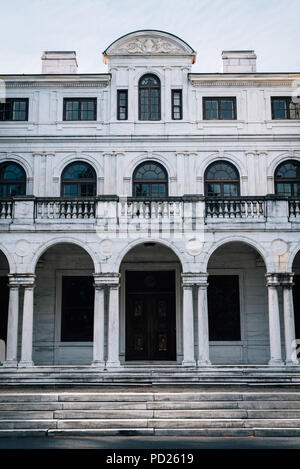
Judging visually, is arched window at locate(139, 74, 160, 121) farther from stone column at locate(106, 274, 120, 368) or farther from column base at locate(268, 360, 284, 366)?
column base at locate(268, 360, 284, 366)

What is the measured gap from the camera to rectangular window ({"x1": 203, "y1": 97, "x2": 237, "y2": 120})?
24.4 metres

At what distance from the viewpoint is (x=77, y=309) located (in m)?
23.0

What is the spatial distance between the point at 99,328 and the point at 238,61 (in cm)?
1336

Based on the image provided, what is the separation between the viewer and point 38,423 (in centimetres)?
1396

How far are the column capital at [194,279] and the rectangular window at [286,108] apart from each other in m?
8.51

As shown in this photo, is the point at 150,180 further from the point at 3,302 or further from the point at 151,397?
the point at 151,397

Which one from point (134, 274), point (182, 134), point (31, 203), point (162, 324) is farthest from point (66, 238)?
point (182, 134)

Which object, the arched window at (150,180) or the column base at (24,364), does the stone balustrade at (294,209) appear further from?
the column base at (24,364)

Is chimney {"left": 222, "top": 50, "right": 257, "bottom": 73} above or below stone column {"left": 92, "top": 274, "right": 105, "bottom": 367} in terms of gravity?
above

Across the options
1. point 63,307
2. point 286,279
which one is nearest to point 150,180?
point 63,307

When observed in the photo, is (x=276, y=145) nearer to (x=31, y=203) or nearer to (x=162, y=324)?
(x=162, y=324)

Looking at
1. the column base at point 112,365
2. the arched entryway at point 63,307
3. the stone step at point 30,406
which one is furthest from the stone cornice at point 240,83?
the stone step at point 30,406

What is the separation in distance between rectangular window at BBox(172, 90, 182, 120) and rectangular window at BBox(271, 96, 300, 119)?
3.95 meters

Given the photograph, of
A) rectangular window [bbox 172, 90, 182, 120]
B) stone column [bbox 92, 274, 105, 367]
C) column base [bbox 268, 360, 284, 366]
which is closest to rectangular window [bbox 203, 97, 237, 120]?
rectangular window [bbox 172, 90, 182, 120]
